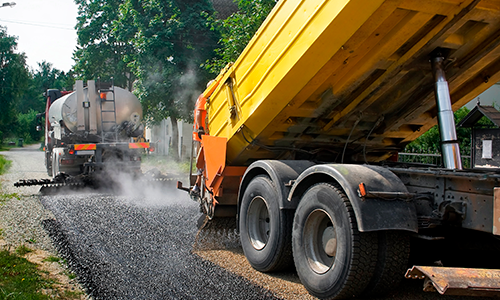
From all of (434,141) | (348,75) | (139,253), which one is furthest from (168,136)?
(348,75)

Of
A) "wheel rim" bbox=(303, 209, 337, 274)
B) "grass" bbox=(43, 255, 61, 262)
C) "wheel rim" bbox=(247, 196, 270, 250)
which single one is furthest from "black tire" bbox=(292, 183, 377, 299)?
"grass" bbox=(43, 255, 61, 262)

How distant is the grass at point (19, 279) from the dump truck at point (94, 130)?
684 centimetres

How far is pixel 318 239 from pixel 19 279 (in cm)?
266

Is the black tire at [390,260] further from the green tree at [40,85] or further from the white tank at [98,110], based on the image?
the green tree at [40,85]

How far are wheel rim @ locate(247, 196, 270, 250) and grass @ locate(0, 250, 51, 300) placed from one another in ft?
6.70

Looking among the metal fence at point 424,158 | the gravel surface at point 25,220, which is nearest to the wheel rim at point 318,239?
the gravel surface at point 25,220

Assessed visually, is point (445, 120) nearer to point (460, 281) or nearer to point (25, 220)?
point (460, 281)

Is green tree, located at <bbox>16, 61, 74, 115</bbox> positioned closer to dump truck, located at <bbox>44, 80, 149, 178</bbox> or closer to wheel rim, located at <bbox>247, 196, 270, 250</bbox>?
dump truck, located at <bbox>44, 80, 149, 178</bbox>

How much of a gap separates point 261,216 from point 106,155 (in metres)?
7.83

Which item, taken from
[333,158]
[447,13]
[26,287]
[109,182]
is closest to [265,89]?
[333,158]

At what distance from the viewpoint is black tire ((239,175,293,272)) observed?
14.2ft

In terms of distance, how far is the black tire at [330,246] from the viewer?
335 cm

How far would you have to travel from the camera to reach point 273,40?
432 centimetres

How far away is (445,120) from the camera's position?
12.4 feet
